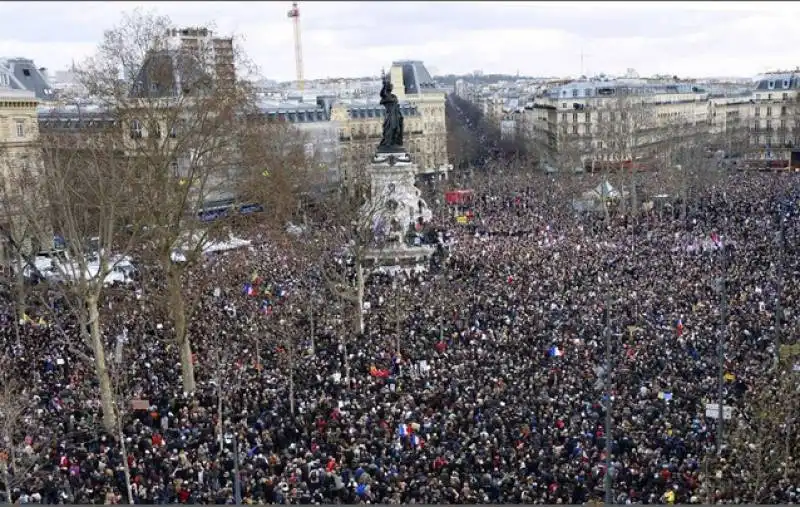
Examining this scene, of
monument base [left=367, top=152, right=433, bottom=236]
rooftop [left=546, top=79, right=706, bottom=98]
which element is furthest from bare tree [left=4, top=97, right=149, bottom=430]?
rooftop [left=546, top=79, right=706, bottom=98]

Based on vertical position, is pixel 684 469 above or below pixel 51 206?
below

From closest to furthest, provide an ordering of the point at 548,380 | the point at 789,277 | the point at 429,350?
the point at 548,380
the point at 429,350
the point at 789,277

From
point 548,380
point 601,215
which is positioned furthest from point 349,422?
point 601,215

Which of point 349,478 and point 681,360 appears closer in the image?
point 349,478

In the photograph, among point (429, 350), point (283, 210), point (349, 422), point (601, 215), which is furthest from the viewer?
point (601, 215)

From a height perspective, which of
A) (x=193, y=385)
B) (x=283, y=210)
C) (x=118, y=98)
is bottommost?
(x=193, y=385)

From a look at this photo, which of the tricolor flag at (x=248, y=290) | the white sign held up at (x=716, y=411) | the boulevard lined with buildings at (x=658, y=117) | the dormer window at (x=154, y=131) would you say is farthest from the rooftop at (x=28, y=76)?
the white sign held up at (x=716, y=411)

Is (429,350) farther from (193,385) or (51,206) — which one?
(51,206)

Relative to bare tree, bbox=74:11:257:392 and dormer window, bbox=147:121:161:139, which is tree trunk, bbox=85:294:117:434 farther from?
dormer window, bbox=147:121:161:139
